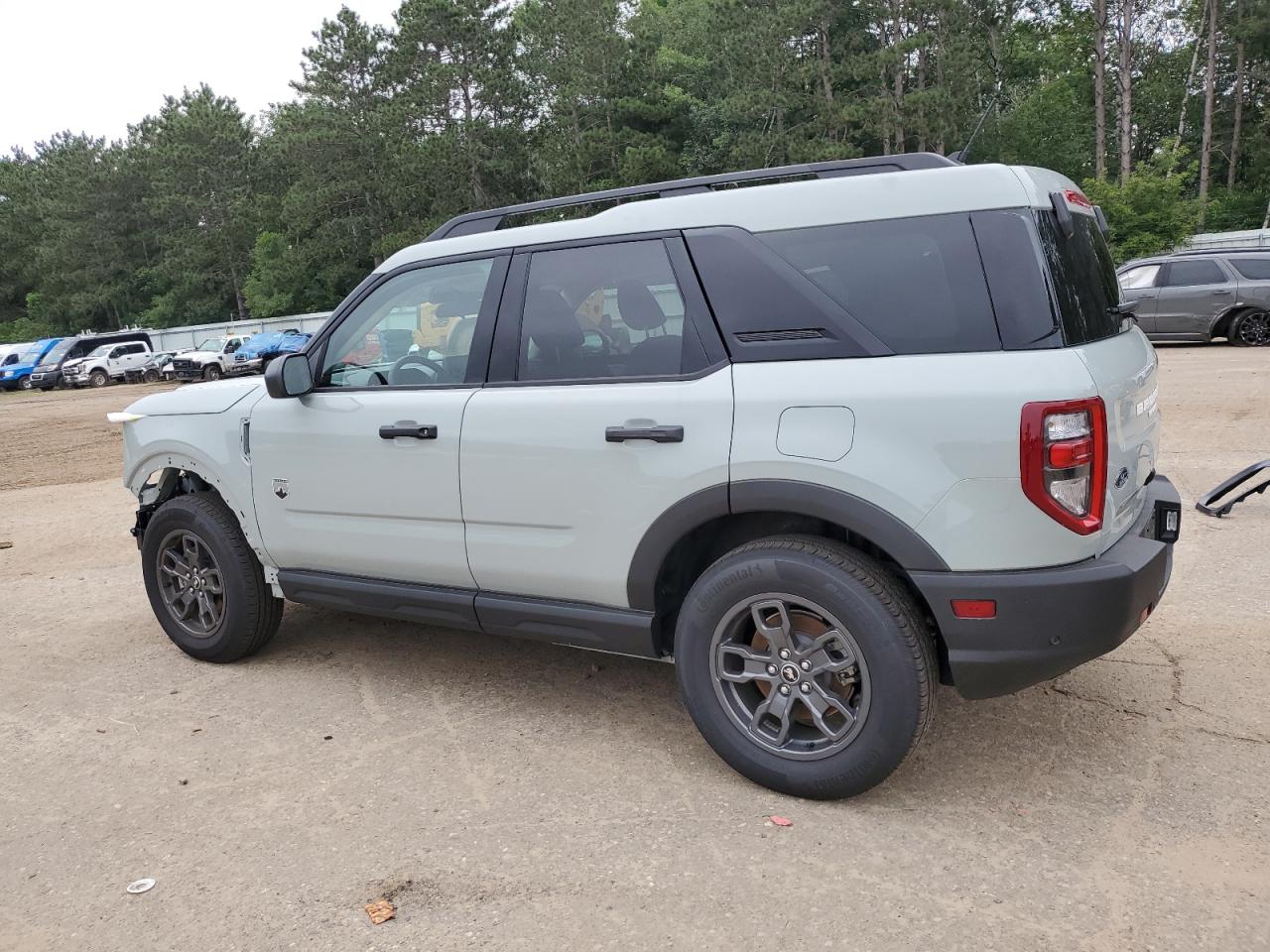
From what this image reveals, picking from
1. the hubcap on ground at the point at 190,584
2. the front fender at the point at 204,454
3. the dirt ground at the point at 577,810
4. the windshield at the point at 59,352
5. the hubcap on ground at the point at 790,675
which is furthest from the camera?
the windshield at the point at 59,352

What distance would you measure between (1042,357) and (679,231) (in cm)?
127

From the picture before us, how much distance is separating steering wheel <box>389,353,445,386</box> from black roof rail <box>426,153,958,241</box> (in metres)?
0.51

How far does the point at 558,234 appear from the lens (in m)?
3.70

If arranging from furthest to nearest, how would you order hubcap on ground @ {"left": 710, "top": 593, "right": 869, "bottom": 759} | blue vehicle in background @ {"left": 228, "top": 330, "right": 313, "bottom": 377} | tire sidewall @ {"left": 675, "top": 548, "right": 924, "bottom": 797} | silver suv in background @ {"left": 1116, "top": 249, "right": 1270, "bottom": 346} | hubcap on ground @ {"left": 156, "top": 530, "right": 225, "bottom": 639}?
blue vehicle in background @ {"left": 228, "top": 330, "right": 313, "bottom": 377}, silver suv in background @ {"left": 1116, "top": 249, "right": 1270, "bottom": 346}, hubcap on ground @ {"left": 156, "top": 530, "right": 225, "bottom": 639}, hubcap on ground @ {"left": 710, "top": 593, "right": 869, "bottom": 759}, tire sidewall @ {"left": 675, "top": 548, "right": 924, "bottom": 797}

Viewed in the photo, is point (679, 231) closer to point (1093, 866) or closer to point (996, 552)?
point (996, 552)

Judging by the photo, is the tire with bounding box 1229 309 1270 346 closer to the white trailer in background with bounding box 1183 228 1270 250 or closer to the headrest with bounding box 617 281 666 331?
the white trailer in background with bounding box 1183 228 1270 250

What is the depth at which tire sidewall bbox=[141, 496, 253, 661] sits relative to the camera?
4.55 metres

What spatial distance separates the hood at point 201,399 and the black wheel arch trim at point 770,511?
6.80ft

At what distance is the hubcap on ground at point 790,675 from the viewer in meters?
3.08

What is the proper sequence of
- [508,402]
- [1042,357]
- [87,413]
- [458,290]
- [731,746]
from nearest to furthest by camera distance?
[1042,357]
[731,746]
[508,402]
[458,290]
[87,413]

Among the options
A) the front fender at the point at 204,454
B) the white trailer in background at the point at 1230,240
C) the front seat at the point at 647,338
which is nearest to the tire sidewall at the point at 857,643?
the front seat at the point at 647,338

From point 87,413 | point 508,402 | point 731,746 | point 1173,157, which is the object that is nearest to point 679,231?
point 508,402

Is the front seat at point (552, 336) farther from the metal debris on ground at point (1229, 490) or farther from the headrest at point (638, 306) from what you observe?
the metal debris on ground at point (1229, 490)

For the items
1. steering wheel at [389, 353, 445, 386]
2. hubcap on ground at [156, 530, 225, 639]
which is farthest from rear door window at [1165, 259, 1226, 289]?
hubcap on ground at [156, 530, 225, 639]
